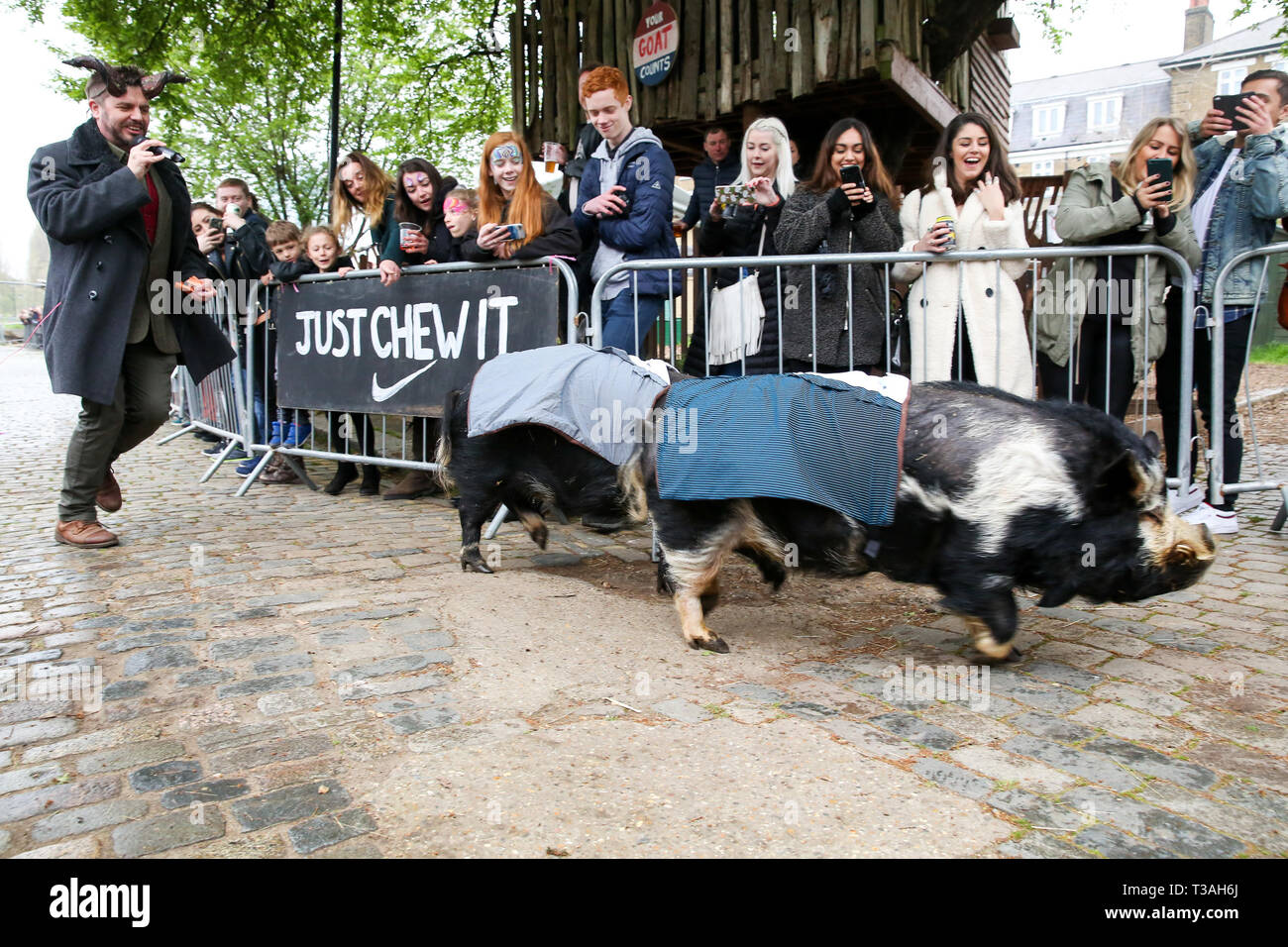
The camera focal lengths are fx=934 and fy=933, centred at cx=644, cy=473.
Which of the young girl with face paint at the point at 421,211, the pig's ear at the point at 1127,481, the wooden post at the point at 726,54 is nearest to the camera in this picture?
the pig's ear at the point at 1127,481

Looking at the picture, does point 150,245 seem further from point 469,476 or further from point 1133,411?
point 1133,411

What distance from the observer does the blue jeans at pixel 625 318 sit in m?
5.08

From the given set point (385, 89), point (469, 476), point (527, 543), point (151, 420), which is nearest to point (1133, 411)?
point (527, 543)

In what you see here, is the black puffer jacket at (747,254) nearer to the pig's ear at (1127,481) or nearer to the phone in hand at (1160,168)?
the phone in hand at (1160,168)

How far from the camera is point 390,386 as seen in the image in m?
6.12

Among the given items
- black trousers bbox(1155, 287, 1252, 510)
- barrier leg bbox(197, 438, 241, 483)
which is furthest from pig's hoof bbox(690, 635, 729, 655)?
barrier leg bbox(197, 438, 241, 483)

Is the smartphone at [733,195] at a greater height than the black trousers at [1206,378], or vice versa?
the smartphone at [733,195]

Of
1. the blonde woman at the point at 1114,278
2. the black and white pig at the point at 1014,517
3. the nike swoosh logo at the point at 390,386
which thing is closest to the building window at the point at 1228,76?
the blonde woman at the point at 1114,278

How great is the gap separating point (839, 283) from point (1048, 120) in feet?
204

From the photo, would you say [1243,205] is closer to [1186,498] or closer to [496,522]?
[1186,498]

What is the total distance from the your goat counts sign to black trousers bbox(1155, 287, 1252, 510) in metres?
5.54

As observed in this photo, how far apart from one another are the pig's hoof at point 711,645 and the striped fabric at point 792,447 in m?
0.56

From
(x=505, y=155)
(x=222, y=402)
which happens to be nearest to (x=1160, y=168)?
(x=505, y=155)
